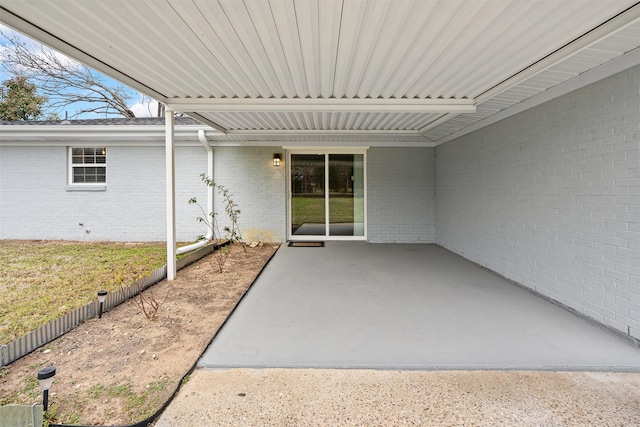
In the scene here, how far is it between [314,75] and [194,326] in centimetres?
312

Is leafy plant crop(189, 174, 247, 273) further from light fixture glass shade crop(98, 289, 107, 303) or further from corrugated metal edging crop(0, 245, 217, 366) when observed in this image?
light fixture glass shade crop(98, 289, 107, 303)

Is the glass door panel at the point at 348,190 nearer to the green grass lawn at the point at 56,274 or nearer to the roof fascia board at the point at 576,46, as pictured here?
the roof fascia board at the point at 576,46

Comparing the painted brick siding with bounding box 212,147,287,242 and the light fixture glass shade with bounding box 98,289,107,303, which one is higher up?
the painted brick siding with bounding box 212,147,287,242

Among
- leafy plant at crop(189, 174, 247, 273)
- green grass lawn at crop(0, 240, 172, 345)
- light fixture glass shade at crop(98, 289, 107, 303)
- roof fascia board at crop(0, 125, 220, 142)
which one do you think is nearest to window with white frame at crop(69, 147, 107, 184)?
roof fascia board at crop(0, 125, 220, 142)

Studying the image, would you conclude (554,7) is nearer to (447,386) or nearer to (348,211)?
(447,386)

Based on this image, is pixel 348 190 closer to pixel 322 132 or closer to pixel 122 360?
pixel 322 132

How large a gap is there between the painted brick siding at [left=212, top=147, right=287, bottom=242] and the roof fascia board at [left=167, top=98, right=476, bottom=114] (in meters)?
3.17

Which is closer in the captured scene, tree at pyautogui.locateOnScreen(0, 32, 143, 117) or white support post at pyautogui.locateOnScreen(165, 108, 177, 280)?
white support post at pyautogui.locateOnScreen(165, 108, 177, 280)

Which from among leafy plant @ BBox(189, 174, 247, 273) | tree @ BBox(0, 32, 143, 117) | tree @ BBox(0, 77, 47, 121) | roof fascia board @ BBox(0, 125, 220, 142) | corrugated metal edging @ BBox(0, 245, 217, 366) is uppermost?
tree @ BBox(0, 32, 143, 117)

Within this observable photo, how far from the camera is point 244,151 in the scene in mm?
Result: 7395

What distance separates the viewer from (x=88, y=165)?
24.2 ft

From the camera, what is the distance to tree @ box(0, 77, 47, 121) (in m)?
12.5

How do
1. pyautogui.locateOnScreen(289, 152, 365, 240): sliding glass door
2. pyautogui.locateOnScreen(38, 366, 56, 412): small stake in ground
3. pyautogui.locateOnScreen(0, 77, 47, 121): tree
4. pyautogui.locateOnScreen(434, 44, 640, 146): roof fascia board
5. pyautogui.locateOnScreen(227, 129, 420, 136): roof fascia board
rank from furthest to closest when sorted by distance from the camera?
pyautogui.locateOnScreen(0, 77, 47, 121): tree
pyautogui.locateOnScreen(289, 152, 365, 240): sliding glass door
pyautogui.locateOnScreen(227, 129, 420, 136): roof fascia board
pyautogui.locateOnScreen(434, 44, 640, 146): roof fascia board
pyautogui.locateOnScreen(38, 366, 56, 412): small stake in ground

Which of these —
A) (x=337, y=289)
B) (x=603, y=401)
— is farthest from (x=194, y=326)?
(x=603, y=401)
